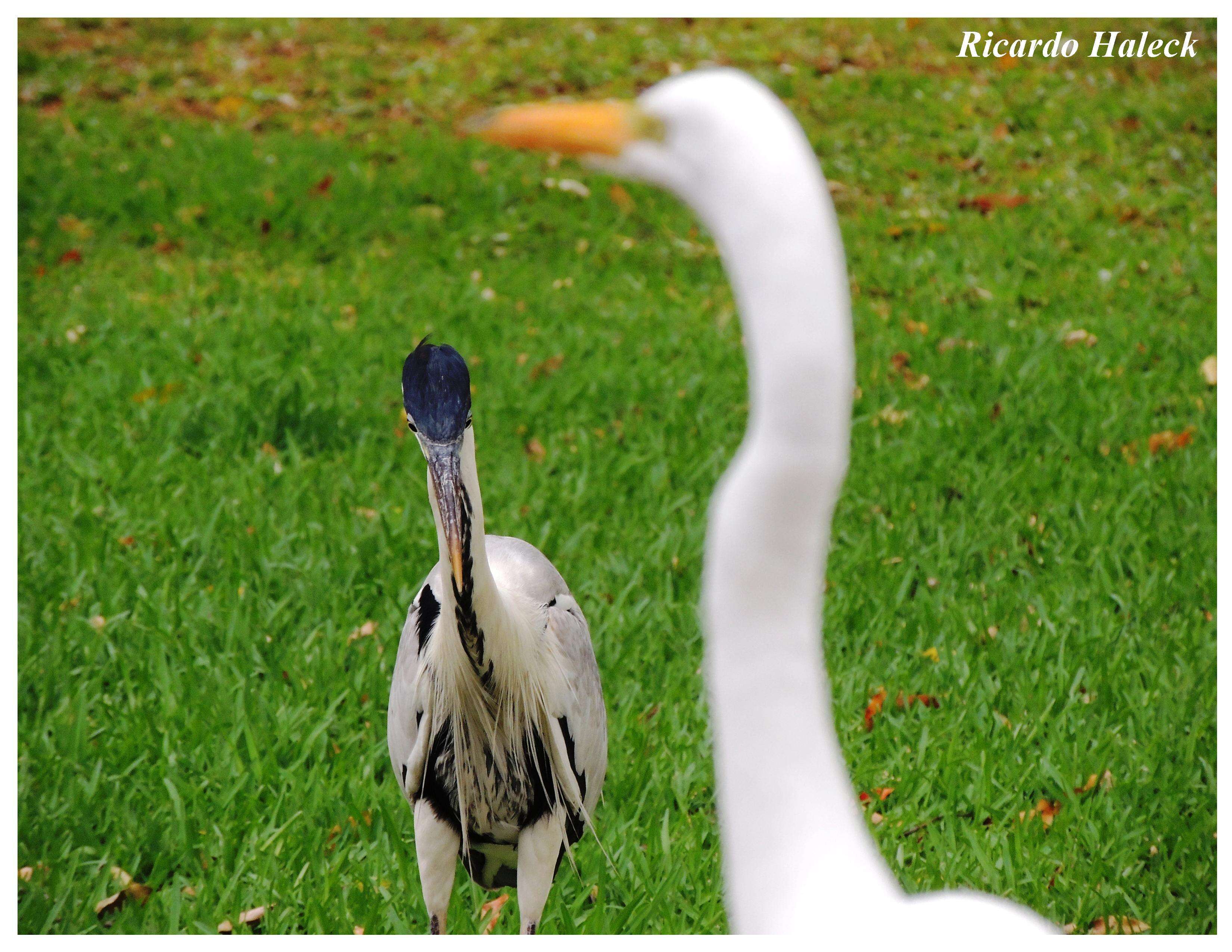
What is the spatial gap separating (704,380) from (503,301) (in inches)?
47.4

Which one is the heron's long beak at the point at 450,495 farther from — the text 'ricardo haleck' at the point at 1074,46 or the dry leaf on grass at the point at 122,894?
the text 'ricardo haleck' at the point at 1074,46

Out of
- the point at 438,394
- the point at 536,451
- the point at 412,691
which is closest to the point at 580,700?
the point at 412,691

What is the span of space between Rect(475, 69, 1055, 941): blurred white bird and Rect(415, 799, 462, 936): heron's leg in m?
1.26

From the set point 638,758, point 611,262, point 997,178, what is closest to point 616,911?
point 638,758

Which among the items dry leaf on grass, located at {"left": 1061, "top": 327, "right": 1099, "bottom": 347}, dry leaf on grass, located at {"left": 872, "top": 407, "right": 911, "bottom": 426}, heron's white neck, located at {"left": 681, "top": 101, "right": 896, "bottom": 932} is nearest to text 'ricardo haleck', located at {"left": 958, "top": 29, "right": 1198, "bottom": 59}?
dry leaf on grass, located at {"left": 1061, "top": 327, "right": 1099, "bottom": 347}

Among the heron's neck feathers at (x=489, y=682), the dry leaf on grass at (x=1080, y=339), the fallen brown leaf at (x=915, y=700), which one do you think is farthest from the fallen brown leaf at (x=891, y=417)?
the heron's neck feathers at (x=489, y=682)

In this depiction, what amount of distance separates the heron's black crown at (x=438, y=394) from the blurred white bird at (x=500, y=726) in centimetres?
17

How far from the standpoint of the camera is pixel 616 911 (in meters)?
2.63

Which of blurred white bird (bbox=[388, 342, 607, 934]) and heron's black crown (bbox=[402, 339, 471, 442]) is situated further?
blurred white bird (bbox=[388, 342, 607, 934])

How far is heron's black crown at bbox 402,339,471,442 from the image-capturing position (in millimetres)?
1863

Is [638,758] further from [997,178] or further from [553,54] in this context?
[553,54]

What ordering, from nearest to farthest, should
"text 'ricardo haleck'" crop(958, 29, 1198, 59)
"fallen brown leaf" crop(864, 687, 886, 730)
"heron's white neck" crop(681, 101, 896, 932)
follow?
1. "heron's white neck" crop(681, 101, 896, 932)
2. "fallen brown leaf" crop(864, 687, 886, 730)
3. "text 'ricardo haleck'" crop(958, 29, 1198, 59)

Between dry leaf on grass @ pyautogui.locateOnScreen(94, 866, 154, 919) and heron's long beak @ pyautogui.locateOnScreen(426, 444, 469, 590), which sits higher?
heron's long beak @ pyautogui.locateOnScreen(426, 444, 469, 590)

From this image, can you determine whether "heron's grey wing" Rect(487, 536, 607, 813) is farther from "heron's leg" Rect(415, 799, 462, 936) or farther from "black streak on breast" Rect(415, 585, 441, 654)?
Result: "heron's leg" Rect(415, 799, 462, 936)
